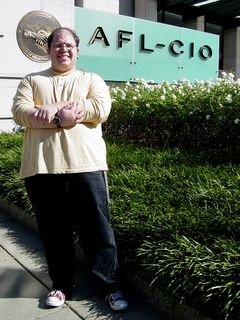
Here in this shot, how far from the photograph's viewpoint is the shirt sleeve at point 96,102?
2.33m

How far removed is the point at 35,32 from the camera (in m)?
8.07

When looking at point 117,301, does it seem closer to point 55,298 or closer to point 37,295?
point 55,298

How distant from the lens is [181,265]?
8.05 ft

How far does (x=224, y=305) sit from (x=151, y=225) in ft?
3.00

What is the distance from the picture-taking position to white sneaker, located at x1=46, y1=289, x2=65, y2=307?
8.40ft

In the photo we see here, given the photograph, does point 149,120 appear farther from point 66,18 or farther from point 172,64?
point 172,64

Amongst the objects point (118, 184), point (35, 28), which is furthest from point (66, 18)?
point (118, 184)

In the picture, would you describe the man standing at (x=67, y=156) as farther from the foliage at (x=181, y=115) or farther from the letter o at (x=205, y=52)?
the letter o at (x=205, y=52)

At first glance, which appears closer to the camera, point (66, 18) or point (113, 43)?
point (66, 18)

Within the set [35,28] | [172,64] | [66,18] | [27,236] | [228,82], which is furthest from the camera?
[172,64]

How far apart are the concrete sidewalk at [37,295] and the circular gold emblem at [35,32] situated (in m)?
5.55

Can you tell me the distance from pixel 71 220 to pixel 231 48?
1811 cm

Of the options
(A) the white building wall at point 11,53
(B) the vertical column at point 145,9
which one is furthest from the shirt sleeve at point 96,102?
(B) the vertical column at point 145,9

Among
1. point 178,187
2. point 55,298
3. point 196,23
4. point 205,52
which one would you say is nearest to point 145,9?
point 196,23
